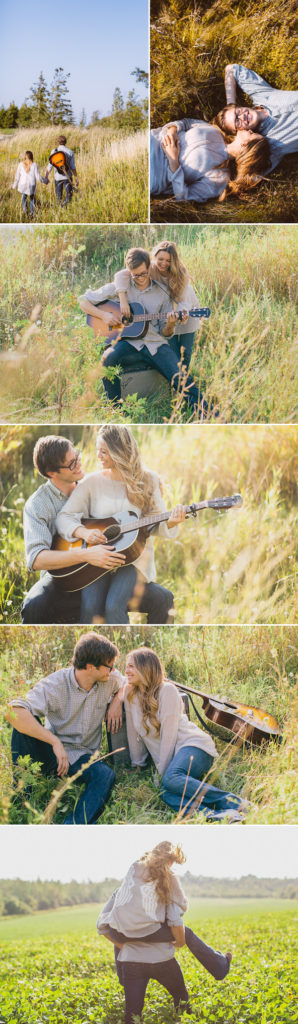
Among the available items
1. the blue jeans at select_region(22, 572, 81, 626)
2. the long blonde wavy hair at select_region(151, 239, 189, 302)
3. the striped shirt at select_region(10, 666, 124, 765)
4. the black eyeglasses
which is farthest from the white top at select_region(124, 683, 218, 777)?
the long blonde wavy hair at select_region(151, 239, 189, 302)

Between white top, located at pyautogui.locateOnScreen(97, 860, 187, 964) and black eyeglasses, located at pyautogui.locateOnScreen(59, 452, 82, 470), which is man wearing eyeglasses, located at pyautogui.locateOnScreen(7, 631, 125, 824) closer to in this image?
white top, located at pyautogui.locateOnScreen(97, 860, 187, 964)

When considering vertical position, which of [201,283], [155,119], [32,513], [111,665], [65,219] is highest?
[155,119]

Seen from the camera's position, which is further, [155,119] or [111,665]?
[155,119]

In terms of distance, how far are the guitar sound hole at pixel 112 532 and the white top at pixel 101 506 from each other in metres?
0.05

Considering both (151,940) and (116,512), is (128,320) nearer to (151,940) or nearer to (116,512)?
(116,512)

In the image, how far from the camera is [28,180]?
411 cm

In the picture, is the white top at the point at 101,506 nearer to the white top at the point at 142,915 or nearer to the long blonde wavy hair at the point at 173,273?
the long blonde wavy hair at the point at 173,273

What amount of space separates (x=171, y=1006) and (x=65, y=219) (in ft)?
9.84

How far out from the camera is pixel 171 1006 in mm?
3566

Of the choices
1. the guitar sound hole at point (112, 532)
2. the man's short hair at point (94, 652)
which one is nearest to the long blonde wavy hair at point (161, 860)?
the man's short hair at point (94, 652)

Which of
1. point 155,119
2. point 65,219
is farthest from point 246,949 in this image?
point 155,119

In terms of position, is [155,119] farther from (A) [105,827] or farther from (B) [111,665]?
(A) [105,827]

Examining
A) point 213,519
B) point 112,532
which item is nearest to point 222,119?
point 213,519

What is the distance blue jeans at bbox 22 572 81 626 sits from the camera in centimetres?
389
